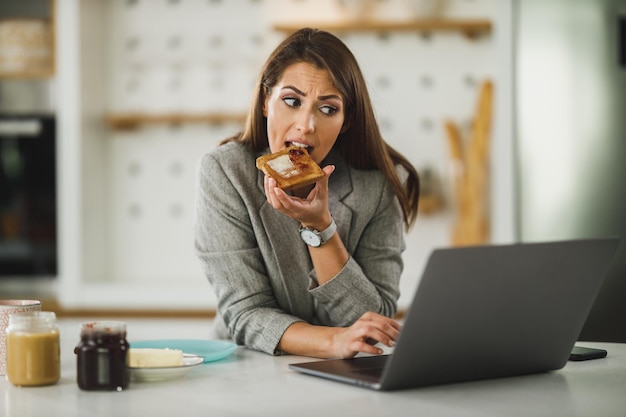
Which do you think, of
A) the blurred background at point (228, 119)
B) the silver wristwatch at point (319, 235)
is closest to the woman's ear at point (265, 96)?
the silver wristwatch at point (319, 235)

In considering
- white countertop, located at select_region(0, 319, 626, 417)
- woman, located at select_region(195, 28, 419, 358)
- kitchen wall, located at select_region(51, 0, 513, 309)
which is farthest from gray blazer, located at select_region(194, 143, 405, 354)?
kitchen wall, located at select_region(51, 0, 513, 309)

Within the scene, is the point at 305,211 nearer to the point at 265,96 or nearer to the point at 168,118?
the point at 265,96

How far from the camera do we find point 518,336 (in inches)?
54.7

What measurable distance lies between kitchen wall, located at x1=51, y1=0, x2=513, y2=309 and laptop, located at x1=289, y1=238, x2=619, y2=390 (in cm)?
241

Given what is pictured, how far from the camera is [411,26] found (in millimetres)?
4016

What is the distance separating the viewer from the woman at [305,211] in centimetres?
191

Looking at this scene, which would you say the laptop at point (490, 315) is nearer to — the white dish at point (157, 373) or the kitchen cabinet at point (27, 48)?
the white dish at point (157, 373)

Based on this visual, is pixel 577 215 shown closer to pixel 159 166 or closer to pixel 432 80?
pixel 432 80

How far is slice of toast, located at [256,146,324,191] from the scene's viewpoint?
6.02ft

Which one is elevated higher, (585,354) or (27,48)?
(27,48)

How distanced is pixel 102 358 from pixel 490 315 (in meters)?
0.55

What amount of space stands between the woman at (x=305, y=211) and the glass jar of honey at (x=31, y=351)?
0.51 meters

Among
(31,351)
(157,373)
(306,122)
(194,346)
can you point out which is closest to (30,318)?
(31,351)

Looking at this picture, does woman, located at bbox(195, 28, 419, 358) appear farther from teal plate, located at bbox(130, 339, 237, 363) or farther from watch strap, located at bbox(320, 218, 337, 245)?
teal plate, located at bbox(130, 339, 237, 363)
